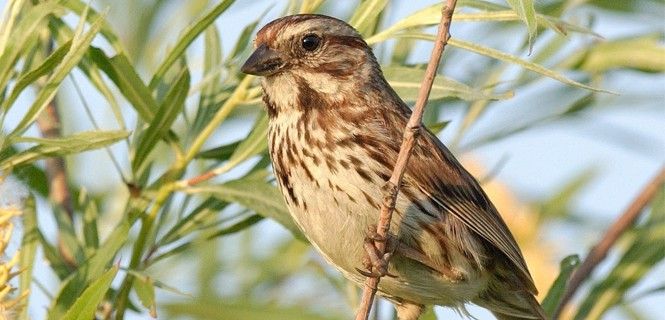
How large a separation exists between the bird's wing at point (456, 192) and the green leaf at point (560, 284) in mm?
106

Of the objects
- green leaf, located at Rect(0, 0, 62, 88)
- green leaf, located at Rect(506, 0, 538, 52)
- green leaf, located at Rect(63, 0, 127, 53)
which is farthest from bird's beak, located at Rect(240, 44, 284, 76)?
green leaf, located at Rect(506, 0, 538, 52)

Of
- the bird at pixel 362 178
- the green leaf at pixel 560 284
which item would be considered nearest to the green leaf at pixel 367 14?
the bird at pixel 362 178

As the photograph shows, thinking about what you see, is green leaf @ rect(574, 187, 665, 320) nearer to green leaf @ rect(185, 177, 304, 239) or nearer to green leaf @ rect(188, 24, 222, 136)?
green leaf @ rect(185, 177, 304, 239)

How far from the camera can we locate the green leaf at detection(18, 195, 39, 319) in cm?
351

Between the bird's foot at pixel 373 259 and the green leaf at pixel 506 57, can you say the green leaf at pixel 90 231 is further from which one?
the green leaf at pixel 506 57

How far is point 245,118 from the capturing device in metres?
4.86

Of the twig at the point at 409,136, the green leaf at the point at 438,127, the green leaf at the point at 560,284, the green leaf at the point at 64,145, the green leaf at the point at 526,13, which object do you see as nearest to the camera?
the twig at the point at 409,136

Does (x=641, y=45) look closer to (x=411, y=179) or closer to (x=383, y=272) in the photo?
(x=411, y=179)

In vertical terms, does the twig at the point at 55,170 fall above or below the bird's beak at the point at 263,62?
below

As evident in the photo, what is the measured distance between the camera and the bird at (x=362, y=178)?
12.3ft

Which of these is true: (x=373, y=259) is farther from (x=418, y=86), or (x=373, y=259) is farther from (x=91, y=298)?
(x=91, y=298)

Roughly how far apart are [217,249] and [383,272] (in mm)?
1472

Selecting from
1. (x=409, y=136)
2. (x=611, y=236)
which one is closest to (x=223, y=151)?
(x=409, y=136)

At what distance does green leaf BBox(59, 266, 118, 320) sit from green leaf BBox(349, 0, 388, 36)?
109 cm
